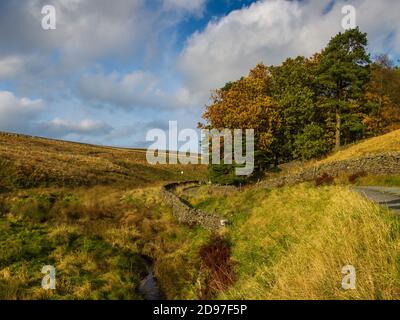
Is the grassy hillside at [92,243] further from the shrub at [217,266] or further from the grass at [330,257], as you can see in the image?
the grass at [330,257]

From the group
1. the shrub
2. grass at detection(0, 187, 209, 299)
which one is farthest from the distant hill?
the shrub

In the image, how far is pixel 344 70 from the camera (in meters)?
41.8

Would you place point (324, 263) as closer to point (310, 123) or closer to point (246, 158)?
point (246, 158)

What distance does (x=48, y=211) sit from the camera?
28219 millimetres

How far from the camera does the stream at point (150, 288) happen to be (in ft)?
50.4

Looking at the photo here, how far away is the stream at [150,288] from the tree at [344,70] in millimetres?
30975

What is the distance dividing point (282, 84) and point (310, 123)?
21.9ft

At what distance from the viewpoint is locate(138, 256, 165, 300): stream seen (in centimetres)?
1536

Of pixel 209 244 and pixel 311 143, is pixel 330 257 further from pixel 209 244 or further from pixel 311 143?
pixel 311 143

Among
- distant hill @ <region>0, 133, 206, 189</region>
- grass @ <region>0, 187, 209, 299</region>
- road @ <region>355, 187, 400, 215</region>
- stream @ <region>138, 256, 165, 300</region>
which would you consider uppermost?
distant hill @ <region>0, 133, 206, 189</region>

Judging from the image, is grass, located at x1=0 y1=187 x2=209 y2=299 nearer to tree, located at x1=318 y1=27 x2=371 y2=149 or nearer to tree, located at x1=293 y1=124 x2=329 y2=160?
tree, located at x1=293 y1=124 x2=329 y2=160

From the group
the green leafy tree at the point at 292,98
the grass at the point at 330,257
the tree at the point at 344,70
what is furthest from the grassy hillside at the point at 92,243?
the tree at the point at 344,70

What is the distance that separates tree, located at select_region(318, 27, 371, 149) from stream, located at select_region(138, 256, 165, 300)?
102 ft
